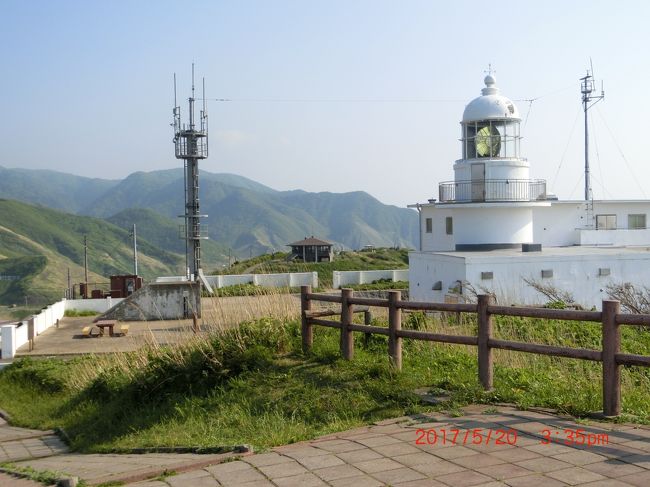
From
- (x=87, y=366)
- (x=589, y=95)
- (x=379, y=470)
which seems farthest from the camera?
(x=589, y=95)

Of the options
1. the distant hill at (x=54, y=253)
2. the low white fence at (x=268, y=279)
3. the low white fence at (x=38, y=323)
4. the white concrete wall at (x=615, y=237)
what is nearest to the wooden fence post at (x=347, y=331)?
the low white fence at (x=38, y=323)

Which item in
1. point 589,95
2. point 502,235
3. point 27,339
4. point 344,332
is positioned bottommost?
point 27,339

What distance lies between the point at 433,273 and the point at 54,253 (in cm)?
10621

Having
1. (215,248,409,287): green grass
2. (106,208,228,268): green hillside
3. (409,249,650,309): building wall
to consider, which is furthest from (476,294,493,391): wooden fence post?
(106,208,228,268): green hillside

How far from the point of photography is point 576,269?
77.9ft

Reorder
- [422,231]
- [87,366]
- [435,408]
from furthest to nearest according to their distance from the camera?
1. [422,231]
2. [87,366]
3. [435,408]

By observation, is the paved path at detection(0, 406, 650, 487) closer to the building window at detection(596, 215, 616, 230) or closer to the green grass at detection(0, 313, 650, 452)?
the green grass at detection(0, 313, 650, 452)

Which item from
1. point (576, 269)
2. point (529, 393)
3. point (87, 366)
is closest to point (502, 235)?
point (576, 269)

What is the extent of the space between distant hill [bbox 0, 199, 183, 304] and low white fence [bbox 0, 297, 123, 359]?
50.1m

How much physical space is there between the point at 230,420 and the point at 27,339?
15244 millimetres

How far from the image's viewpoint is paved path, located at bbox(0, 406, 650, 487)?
4562 millimetres

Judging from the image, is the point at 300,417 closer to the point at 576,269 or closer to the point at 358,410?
the point at 358,410

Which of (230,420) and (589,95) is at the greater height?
(589,95)
